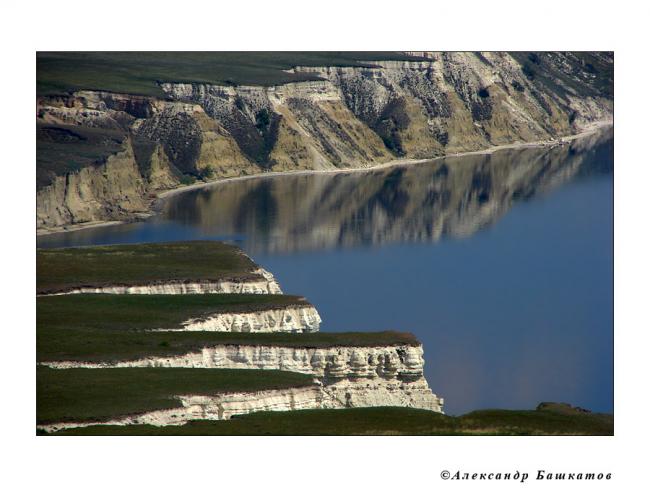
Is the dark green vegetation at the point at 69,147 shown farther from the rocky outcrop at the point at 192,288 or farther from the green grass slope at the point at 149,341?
the green grass slope at the point at 149,341

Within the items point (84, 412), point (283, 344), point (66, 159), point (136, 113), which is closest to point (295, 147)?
point (136, 113)

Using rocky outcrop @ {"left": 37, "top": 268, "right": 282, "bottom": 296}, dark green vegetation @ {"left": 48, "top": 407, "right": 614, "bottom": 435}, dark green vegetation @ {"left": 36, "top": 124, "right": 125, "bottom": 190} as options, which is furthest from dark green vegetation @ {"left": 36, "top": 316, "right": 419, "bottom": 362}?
dark green vegetation @ {"left": 36, "top": 124, "right": 125, "bottom": 190}

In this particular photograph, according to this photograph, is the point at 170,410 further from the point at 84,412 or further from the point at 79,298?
the point at 79,298

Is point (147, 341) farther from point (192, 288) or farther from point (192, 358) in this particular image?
point (192, 288)

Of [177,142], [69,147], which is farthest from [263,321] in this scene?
[177,142]

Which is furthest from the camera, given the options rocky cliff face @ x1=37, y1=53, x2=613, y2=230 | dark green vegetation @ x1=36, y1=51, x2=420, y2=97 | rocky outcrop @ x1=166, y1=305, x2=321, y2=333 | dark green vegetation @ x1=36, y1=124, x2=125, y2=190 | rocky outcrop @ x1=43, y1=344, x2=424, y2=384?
dark green vegetation @ x1=36, y1=51, x2=420, y2=97

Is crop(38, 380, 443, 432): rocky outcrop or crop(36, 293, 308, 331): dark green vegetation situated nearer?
crop(38, 380, 443, 432): rocky outcrop

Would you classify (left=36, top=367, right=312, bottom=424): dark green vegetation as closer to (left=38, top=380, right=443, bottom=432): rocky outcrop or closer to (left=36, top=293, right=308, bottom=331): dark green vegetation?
(left=38, top=380, right=443, bottom=432): rocky outcrop
